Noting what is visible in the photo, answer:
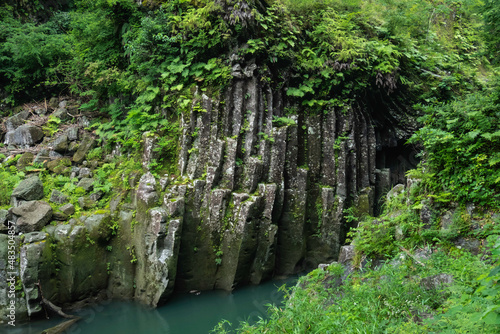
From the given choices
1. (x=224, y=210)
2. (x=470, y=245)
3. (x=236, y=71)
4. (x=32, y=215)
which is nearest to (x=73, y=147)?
(x=32, y=215)

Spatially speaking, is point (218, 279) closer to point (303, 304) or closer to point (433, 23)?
point (303, 304)

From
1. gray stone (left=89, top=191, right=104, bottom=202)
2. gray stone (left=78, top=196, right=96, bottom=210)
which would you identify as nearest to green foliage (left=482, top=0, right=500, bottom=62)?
gray stone (left=89, top=191, right=104, bottom=202)

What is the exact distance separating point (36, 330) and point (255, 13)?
9434 millimetres

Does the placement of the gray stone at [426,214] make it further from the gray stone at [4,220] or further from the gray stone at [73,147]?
the gray stone at [73,147]

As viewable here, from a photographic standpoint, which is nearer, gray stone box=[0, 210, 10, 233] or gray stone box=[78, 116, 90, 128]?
gray stone box=[0, 210, 10, 233]

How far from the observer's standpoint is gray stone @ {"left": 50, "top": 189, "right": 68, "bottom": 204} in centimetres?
923

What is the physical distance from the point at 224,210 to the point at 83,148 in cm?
500

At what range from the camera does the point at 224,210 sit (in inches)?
367

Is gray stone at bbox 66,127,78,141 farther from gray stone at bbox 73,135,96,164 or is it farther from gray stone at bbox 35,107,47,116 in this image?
gray stone at bbox 35,107,47,116

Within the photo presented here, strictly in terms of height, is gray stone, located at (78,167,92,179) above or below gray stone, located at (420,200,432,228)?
above

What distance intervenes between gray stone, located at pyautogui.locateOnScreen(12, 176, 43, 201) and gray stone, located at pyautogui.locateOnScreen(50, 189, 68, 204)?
1.00ft

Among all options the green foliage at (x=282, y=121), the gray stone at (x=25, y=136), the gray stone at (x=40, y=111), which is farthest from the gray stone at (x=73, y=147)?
the green foliage at (x=282, y=121)

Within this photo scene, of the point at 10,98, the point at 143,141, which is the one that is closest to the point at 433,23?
the point at 143,141

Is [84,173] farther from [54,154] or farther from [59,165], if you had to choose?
[54,154]
